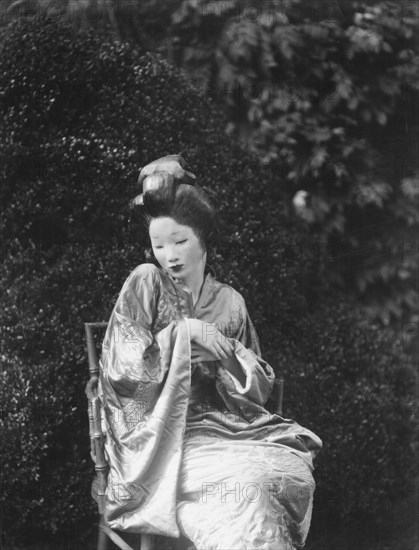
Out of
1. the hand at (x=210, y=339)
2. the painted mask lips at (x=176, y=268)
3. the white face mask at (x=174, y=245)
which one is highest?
the white face mask at (x=174, y=245)

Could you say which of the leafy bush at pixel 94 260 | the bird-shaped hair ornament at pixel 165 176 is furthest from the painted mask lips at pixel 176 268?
the leafy bush at pixel 94 260

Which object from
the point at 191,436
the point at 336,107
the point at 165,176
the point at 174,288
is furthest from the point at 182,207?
the point at 336,107

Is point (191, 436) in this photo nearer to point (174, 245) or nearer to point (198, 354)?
point (198, 354)

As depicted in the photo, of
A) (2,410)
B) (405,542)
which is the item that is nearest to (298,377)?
(405,542)

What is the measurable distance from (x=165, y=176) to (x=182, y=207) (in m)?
0.13

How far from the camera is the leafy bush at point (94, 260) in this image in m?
3.50

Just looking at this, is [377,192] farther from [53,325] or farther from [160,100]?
[53,325]

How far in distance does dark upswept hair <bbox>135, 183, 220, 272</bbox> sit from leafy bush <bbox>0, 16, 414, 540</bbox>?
0.76 metres

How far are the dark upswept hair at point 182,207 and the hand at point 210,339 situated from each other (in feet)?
1.11

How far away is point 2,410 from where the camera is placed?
3.44 metres

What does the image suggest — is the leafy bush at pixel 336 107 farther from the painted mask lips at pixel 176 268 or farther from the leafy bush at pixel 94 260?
the painted mask lips at pixel 176 268

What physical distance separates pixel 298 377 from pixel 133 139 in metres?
1.45

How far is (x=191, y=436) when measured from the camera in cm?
287

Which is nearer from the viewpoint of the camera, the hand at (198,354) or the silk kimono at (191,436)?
the silk kimono at (191,436)
